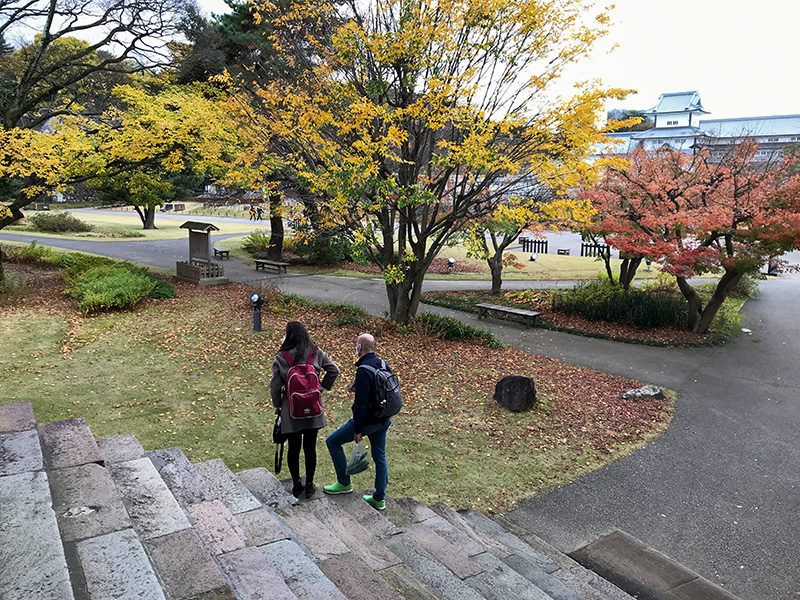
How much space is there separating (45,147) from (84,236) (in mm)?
20465

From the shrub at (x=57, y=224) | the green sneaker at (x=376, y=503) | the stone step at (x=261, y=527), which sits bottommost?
the green sneaker at (x=376, y=503)

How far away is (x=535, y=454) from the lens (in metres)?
7.13

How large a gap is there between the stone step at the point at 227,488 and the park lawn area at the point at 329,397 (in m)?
1.32

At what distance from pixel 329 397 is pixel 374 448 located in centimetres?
383

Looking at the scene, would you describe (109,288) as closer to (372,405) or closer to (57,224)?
(372,405)

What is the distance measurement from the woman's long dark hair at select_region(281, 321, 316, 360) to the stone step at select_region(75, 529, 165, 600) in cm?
185

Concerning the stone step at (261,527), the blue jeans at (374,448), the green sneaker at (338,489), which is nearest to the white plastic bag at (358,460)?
the blue jeans at (374,448)

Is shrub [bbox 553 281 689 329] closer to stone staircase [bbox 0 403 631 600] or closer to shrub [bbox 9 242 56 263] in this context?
stone staircase [bbox 0 403 631 600]

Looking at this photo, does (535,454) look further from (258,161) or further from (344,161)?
(258,161)

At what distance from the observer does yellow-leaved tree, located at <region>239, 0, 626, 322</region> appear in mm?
9977

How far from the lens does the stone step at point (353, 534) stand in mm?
3848

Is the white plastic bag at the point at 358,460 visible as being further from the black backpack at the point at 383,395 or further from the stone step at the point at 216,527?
the stone step at the point at 216,527

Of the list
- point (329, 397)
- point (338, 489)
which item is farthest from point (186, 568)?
point (329, 397)

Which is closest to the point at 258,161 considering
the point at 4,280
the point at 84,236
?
the point at 4,280
